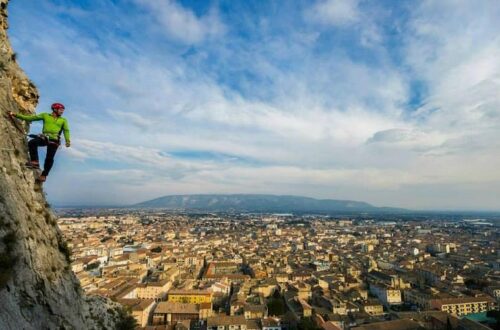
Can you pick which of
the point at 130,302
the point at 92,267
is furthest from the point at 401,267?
the point at 92,267

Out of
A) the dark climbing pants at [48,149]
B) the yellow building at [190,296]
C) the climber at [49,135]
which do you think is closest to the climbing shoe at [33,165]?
the climber at [49,135]

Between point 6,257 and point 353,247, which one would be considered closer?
point 6,257

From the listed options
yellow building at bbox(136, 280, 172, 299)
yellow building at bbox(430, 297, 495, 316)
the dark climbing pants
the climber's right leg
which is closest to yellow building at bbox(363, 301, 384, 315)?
yellow building at bbox(430, 297, 495, 316)

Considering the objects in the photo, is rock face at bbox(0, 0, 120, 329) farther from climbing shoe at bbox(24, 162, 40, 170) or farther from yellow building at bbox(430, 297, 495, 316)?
yellow building at bbox(430, 297, 495, 316)

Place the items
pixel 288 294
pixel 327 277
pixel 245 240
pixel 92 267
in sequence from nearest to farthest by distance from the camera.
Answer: pixel 288 294 → pixel 327 277 → pixel 92 267 → pixel 245 240

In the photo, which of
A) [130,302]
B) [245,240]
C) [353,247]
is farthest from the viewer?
[245,240]

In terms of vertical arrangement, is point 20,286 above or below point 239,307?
above

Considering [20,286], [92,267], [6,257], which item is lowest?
[92,267]

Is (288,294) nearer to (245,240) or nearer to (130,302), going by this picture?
(130,302)

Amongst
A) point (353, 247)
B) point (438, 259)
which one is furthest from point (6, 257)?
point (353, 247)
